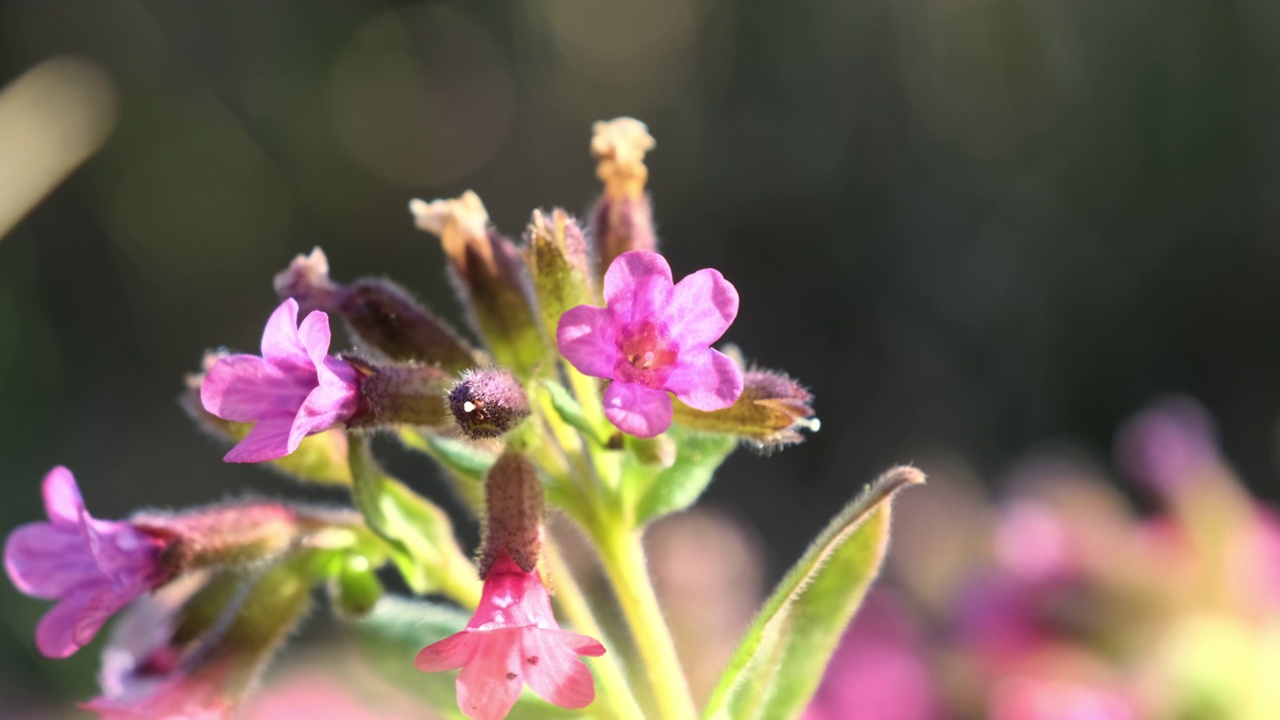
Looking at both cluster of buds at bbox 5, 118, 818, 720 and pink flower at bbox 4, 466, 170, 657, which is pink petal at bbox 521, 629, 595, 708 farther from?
pink flower at bbox 4, 466, 170, 657

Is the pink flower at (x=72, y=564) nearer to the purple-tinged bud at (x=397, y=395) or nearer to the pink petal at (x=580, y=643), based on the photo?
the purple-tinged bud at (x=397, y=395)

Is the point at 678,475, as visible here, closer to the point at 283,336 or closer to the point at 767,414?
the point at 767,414

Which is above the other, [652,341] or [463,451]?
[652,341]

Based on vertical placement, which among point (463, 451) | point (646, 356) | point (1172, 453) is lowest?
point (463, 451)

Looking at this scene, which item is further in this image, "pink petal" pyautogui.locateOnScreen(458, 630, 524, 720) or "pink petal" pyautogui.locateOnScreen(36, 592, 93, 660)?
"pink petal" pyautogui.locateOnScreen(36, 592, 93, 660)

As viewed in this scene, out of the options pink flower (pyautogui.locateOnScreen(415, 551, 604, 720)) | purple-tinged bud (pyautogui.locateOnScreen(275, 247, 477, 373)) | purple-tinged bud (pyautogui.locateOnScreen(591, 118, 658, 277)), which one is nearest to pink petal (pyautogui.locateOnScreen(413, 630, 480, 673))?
pink flower (pyautogui.locateOnScreen(415, 551, 604, 720))

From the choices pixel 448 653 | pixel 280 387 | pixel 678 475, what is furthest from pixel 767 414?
pixel 280 387
